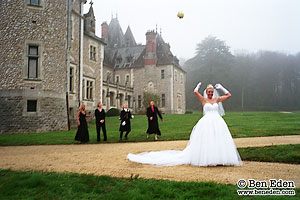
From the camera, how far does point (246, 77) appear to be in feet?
185

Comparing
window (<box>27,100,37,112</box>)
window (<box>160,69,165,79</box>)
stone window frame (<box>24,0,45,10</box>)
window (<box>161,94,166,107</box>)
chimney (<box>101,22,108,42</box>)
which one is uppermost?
chimney (<box>101,22,108,42</box>)

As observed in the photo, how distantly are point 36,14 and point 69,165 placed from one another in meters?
13.7

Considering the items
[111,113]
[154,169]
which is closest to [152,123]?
[154,169]

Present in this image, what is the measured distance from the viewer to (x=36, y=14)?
16609 mm

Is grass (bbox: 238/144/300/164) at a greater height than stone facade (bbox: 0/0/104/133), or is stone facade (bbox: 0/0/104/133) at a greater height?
stone facade (bbox: 0/0/104/133)

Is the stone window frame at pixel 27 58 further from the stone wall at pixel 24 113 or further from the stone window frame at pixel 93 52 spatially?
the stone window frame at pixel 93 52

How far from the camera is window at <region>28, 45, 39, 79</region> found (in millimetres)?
16516

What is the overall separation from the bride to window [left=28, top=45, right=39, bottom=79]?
1251cm

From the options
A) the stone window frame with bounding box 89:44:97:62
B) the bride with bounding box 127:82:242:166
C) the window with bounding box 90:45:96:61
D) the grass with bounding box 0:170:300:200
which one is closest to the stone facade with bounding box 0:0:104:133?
the stone window frame with bounding box 89:44:97:62

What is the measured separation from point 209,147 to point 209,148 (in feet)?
0.08

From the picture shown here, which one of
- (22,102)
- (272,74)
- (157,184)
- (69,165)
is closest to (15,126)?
(22,102)

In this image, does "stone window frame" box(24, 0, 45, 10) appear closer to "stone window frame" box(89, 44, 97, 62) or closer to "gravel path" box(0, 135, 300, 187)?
"stone window frame" box(89, 44, 97, 62)

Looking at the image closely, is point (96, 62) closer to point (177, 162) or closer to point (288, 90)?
point (177, 162)

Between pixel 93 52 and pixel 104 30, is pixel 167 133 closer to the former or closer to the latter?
pixel 93 52
